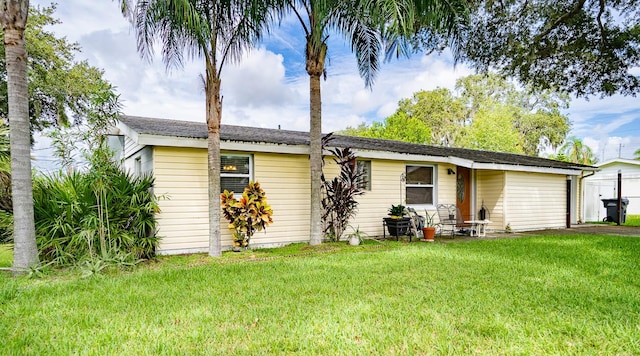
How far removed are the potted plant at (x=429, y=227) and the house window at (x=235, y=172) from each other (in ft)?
15.7

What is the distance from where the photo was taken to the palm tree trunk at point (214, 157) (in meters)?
7.09

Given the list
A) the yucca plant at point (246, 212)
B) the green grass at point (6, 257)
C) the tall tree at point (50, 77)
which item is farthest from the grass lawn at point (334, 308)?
the tall tree at point (50, 77)

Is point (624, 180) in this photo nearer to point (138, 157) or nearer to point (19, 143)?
point (138, 157)

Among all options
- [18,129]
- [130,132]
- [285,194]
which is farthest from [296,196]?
[18,129]

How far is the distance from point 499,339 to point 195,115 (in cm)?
1370

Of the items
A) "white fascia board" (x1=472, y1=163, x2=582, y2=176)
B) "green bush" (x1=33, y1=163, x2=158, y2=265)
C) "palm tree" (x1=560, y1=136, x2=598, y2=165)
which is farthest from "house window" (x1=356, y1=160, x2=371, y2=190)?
"palm tree" (x1=560, y1=136, x2=598, y2=165)

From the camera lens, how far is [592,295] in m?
4.22

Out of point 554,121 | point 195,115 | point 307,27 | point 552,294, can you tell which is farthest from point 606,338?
point 554,121

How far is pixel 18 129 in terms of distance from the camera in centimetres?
543

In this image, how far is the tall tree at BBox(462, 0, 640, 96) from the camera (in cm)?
970

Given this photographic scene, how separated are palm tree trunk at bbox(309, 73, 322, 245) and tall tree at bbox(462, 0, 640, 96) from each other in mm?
5460

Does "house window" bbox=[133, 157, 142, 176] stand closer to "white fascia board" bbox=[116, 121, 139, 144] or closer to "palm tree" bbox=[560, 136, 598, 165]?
"white fascia board" bbox=[116, 121, 139, 144]

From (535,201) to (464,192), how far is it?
2.74 meters

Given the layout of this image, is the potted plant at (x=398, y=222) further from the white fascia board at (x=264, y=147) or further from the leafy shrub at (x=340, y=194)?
the white fascia board at (x=264, y=147)
